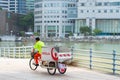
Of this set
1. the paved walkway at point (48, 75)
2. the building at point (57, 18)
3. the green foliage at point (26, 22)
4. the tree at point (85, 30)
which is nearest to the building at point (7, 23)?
the green foliage at point (26, 22)

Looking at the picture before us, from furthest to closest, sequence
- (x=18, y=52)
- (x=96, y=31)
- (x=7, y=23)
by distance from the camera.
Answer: (x=7, y=23), (x=96, y=31), (x=18, y=52)

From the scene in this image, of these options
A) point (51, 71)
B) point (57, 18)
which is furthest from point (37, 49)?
point (57, 18)

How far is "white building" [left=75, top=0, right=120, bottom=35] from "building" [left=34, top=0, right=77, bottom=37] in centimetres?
685

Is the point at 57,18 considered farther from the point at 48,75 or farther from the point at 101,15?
the point at 48,75

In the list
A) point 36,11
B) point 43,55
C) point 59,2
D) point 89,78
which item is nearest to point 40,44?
point 43,55

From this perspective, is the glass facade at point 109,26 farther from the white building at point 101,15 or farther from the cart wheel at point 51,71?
the cart wheel at point 51,71

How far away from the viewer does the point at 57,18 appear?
160875mm

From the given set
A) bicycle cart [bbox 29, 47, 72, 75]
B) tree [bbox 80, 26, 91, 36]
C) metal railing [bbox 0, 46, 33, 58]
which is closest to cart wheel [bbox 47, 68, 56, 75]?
bicycle cart [bbox 29, 47, 72, 75]

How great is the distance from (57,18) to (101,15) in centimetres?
2062

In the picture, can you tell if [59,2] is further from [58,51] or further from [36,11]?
[58,51]

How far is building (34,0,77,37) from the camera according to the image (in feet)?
526

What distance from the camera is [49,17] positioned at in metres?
163

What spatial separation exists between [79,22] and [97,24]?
7.67 meters

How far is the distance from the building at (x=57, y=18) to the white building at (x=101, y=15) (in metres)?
6.85
